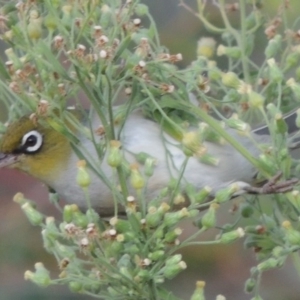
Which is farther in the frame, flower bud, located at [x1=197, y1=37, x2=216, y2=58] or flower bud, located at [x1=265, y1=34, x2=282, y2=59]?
flower bud, located at [x1=197, y1=37, x2=216, y2=58]

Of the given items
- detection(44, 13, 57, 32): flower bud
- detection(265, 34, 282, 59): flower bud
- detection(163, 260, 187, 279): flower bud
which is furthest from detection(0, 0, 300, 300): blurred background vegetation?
detection(163, 260, 187, 279): flower bud

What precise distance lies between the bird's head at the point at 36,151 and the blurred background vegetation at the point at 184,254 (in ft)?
7.12

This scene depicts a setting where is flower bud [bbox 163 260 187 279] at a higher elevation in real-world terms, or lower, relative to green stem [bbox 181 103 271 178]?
lower

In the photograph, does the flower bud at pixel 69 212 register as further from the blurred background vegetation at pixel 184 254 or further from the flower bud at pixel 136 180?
the blurred background vegetation at pixel 184 254

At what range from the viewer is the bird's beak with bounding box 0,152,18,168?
257 cm

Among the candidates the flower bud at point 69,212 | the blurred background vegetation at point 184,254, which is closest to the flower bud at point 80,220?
the flower bud at point 69,212

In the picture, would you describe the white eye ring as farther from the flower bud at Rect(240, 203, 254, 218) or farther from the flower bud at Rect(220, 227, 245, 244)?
the flower bud at Rect(220, 227, 245, 244)

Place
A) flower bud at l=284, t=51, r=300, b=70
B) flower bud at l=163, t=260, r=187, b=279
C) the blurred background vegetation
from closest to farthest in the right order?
flower bud at l=163, t=260, r=187, b=279 < flower bud at l=284, t=51, r=300, b=70 < the blurred background vegetation

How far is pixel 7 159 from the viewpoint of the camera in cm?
258

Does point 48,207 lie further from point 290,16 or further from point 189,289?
point 290,16

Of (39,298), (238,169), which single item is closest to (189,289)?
(39,298)

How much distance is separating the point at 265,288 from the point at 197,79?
3.36 meters

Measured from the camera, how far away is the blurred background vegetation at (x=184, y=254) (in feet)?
16.3

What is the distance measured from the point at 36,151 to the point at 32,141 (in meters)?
0.06
